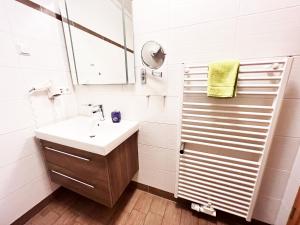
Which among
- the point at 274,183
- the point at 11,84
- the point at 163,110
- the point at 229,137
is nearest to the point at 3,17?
the point at 11,84

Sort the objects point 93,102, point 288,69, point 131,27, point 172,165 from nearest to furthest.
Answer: point 288,69 → point 131,27 → point 172,165 → point 93,102

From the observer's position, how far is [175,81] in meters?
1.08

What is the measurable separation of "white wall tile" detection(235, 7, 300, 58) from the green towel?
0.16m

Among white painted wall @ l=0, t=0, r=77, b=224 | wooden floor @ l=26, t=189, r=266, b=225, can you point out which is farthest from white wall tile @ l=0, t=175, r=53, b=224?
wooden floor @ l=26, t=189, r=266, b=225

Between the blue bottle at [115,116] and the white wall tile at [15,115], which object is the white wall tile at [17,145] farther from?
the blue bottle at [115,116]

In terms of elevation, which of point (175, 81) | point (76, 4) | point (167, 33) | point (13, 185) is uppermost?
point (76, 4)

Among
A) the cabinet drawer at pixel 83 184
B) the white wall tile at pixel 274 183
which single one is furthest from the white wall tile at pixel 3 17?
the white wall tile at pixel 274 183

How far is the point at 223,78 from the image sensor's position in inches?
33.5

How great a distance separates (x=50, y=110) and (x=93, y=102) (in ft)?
1.29

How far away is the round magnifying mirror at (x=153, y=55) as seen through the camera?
103 centimetres

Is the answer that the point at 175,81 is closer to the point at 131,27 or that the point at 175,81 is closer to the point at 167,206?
the point at 131,27

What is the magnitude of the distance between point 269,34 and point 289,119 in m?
0.54

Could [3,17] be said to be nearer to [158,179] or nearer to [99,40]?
[99,40]

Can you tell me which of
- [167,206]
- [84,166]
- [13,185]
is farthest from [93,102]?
[167,206]
